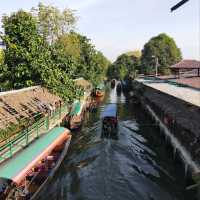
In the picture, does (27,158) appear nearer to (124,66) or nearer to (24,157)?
(24,157)

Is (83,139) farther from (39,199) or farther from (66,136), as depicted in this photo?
(39,199)

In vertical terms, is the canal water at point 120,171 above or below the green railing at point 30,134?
below

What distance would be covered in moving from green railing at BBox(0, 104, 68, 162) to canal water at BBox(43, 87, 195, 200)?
335cm

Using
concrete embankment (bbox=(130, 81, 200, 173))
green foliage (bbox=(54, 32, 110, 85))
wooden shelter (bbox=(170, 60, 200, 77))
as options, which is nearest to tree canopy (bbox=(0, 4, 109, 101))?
concrete embankment (bbox=(130, 81, 200, 173))

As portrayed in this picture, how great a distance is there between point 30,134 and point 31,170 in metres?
8.21

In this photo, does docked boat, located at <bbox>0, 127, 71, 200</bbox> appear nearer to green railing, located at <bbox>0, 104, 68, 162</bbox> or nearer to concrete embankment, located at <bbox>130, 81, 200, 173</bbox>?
green railing, located at <bbox>0, 104, 68, 162</bbox>

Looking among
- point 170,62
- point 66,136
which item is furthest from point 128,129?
point 170,62

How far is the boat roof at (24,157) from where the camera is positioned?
1744 cm

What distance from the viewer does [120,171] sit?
84.6 ft

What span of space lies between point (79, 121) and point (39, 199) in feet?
67.4

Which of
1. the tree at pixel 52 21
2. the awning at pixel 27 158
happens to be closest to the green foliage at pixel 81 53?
the tree at pixel 52 21

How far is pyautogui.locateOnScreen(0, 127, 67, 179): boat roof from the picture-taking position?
17444mm

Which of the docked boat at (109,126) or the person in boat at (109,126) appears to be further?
the person in boat at (109,126)

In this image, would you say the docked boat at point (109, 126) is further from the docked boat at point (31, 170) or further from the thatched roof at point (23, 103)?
the docked boat at point (31, 170)
